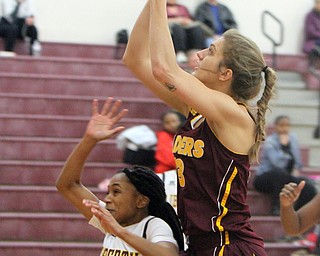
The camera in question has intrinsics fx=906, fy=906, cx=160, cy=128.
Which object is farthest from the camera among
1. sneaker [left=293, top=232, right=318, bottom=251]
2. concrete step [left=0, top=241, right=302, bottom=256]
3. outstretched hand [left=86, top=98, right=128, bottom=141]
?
sneaker [left=293, top=232, right=318, bottom=251]

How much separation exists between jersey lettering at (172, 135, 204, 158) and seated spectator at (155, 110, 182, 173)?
4146mm

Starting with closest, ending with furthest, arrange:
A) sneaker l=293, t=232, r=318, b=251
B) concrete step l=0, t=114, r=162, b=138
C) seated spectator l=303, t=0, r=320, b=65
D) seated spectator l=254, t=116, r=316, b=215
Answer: sneaker l=293, t=232, r=318, b=251 → seated spectator l=254, t=116, r=316, b=215 → concrete step l=0, t=114, r=162, b=138 → seated spectator l=303, t=0, r=320, b=65

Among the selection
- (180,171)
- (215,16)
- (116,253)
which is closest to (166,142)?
(215,16)

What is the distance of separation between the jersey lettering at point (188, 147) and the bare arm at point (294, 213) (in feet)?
2.36

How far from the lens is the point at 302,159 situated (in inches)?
385

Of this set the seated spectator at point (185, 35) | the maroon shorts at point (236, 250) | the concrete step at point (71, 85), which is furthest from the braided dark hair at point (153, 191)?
the seated spectator at point (185, 35)

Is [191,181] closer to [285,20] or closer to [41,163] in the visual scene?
[41,163]

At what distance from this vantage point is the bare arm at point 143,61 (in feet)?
13.4

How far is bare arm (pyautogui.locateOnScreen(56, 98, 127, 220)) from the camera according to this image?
3932 millimetres

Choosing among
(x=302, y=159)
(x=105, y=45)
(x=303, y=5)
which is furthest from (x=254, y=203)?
(x=303, y=5)

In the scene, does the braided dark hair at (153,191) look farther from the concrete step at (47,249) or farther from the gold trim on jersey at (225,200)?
the concrete step at (47,249)

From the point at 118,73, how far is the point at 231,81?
691 cm

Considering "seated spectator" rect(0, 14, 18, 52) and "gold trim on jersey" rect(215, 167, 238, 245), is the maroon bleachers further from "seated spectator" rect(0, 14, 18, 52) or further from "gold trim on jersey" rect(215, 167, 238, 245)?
"gold trim on jersey" rect(215, 167, 238, 245)

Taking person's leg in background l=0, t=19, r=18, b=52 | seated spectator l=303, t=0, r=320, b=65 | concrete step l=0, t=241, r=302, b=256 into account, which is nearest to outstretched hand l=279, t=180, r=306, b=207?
concrete step l=0, t=241, r=302, b=256
